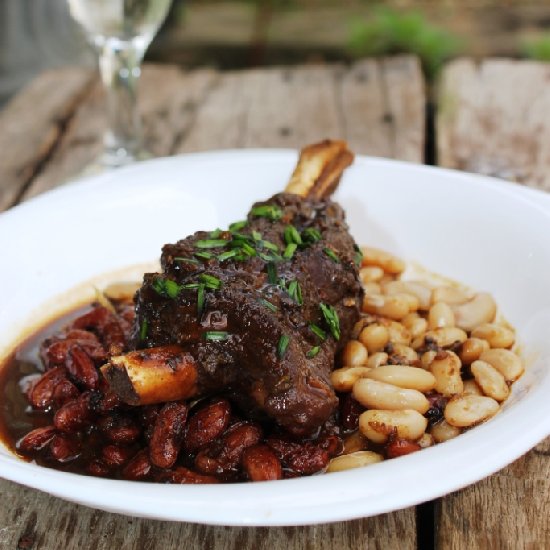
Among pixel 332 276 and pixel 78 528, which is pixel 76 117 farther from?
pixel 78 528

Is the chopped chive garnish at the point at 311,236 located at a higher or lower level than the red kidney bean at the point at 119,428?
higher

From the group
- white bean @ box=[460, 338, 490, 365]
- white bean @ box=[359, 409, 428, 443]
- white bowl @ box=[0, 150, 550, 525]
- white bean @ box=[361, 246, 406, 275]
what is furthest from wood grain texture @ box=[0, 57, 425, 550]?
white bean @ box=[359, 409, 428, 443]

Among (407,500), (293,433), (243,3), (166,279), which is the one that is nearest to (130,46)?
(166,279)

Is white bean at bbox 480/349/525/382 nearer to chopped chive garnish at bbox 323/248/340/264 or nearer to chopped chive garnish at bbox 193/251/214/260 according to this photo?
chopped chive garnish at bbox 323/248/340/264

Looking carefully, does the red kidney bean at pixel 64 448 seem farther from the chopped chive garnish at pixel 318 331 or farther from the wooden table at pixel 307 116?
the wooden table at pixel 307 116

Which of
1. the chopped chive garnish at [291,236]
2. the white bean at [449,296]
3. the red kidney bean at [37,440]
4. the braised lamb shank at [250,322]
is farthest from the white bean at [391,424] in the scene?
the red kidney bean at [37,440]

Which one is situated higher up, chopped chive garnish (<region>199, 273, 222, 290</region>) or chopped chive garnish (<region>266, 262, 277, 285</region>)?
chopped chive garnish (<region>199, 273, 222, 290</region>)

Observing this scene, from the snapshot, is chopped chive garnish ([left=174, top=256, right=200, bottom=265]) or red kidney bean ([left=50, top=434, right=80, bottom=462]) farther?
chopped chive garnish ([left=174, top=256, right=200, bottom=265])
